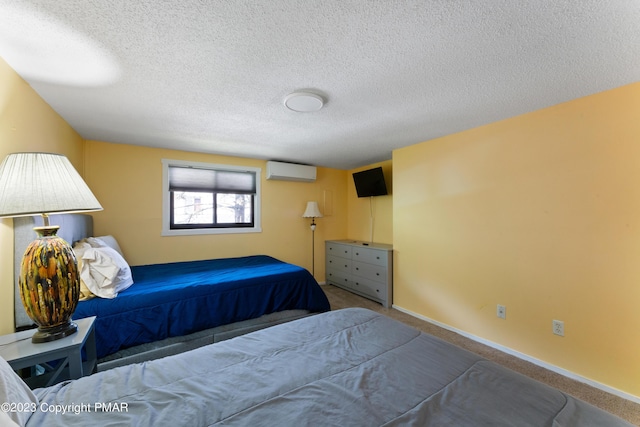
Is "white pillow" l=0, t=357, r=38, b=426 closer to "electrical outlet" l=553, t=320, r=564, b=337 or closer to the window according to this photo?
the window

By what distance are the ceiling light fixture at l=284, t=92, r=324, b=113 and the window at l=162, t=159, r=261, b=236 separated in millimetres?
2089

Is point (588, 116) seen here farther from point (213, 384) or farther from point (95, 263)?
point (95, 263)

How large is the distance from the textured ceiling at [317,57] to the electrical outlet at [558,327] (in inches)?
70.9

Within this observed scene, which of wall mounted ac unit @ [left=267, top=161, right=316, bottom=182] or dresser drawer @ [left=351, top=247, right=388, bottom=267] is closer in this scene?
dresser drawer @ [left=351, top=247, right=388, bottom=267]

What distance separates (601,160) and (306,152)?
2.89 m

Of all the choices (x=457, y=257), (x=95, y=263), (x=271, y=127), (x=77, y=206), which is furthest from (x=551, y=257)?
(x=95, y=263)

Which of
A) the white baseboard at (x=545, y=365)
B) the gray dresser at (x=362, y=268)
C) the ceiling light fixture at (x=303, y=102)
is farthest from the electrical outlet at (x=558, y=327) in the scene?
the ceiling light fixture at (x=303, y=102)

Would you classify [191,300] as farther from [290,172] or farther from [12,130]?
[290,172]

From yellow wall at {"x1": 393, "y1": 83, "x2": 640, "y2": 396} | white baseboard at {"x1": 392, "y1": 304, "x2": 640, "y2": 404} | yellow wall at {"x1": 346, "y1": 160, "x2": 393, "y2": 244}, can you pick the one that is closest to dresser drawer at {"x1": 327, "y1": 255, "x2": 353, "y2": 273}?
yellow wall at {"x1": 346, "y1": 160, "x2": 393, "y2": 244}

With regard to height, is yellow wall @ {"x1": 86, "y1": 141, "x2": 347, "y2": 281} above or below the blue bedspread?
above

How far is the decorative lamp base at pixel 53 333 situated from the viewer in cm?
133

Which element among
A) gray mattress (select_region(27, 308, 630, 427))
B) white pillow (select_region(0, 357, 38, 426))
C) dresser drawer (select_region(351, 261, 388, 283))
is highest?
white pillow (select_region(0, 357, 38, 426))

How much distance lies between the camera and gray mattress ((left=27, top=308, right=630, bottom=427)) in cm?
79

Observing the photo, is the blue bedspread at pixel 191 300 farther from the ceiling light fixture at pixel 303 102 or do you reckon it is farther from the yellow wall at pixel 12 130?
the ceiling light fixture at pixel 303 102
